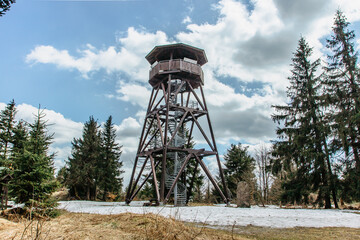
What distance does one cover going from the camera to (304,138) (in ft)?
54.9

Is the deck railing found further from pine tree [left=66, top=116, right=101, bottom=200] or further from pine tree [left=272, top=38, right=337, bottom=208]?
pine tree [left=66, top=116, right=101, bottom=200]

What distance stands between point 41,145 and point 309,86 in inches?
682

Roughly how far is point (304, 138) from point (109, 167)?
21677mm

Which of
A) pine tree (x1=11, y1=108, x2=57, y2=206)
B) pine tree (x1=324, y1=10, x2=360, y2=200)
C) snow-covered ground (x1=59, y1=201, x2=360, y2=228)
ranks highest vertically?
pine tree (x1=324, y1=10, x2=360, y2=200)

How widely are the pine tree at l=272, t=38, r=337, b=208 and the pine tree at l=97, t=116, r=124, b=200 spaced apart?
19.5 meters

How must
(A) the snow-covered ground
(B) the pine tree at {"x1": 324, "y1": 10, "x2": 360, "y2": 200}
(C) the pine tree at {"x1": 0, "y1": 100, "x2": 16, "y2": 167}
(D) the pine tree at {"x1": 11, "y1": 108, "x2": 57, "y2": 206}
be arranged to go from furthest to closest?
1. (C) the pine tree at {"x1": 0, "y1": 100, "x2": 16, "y2": 167}
2. (B) the pine tree at {"x1": 324, "y1": 10, "x2": 360, "y2": 200}
3. (D) the pine tree at {"x1": 11, "y1": 108, "x2": 57, "y2": 206}
4. (A) the snow-covered ground

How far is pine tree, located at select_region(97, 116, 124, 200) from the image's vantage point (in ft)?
92.6

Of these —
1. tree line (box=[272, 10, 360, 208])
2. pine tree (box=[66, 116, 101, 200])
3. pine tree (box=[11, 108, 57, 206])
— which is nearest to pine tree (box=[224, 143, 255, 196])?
tree line (box=[272, 10, 360, 208])

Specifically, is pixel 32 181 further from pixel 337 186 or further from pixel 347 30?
pixel 347 30

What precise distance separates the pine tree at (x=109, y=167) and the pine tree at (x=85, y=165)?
2.22 feet

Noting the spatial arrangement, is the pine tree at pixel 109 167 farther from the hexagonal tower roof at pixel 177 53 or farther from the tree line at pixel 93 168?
the hexagonal tower roof at pixel 177 53

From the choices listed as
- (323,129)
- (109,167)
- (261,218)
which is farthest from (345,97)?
(109,167)

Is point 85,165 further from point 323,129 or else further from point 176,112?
point 323,129

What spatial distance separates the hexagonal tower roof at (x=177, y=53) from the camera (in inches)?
688
